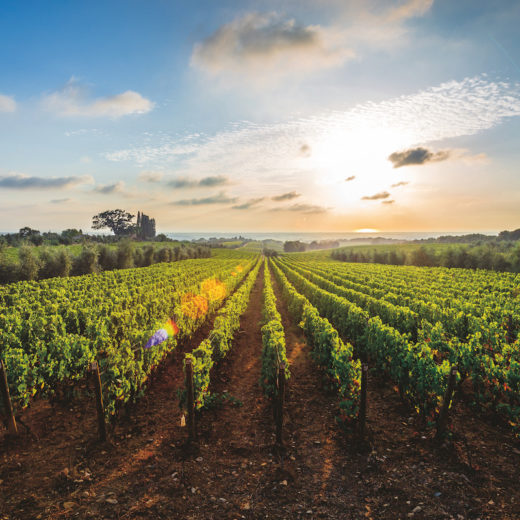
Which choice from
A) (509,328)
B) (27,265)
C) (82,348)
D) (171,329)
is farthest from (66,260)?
(509,328)

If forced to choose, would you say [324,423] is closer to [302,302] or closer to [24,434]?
[24,434]

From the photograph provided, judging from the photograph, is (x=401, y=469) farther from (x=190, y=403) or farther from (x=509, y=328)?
(x=509, y=328)

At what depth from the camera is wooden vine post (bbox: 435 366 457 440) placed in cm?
625

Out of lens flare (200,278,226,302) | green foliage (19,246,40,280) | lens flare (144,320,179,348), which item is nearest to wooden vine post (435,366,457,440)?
lens flare (144,320,179,348)

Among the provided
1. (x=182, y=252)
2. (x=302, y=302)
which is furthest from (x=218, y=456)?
(x=182, y=252)

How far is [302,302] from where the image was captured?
1830 centimetres

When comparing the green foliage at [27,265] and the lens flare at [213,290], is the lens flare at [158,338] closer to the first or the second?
the lens flare at [213,290]

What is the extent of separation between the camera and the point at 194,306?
17453 millimetres

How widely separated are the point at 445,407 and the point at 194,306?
1396 centimetres

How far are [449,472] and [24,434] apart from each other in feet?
32.9

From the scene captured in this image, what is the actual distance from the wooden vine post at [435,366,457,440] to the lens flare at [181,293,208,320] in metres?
12.2

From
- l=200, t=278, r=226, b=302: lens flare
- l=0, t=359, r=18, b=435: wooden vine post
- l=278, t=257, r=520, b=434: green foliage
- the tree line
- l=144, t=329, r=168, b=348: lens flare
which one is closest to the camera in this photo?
l=0, t=359, r=18, b=435: wooden vine post

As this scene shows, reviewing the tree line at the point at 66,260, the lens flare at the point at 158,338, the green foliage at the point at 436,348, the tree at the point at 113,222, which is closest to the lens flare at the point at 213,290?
the green foliage at the point at 436,348

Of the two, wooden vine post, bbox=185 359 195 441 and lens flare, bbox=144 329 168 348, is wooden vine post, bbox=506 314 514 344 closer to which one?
wooden vine post, bbox=185 359 195 441
